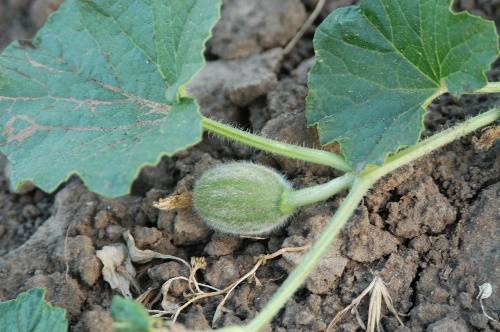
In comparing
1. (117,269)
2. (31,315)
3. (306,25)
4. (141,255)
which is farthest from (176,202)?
(306,25)

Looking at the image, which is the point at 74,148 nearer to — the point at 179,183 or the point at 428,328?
the point at 179,183

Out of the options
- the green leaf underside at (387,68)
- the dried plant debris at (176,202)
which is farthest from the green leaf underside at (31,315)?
A: the green leaf underside at (387,68)

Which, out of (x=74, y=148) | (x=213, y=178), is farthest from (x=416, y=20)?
(x=74, y=148)

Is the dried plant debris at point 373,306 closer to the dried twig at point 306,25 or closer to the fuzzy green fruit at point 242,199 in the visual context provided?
the fuzzy green fruit at point 242,199

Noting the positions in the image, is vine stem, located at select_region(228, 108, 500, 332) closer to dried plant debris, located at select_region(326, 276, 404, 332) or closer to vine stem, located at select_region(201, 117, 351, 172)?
vine stem, located at select_region(201, 117, 351, 172)

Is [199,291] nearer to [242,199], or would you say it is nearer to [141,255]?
[141,255]

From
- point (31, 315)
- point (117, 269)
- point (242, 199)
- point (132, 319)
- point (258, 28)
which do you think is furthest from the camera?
point (258, 28)
